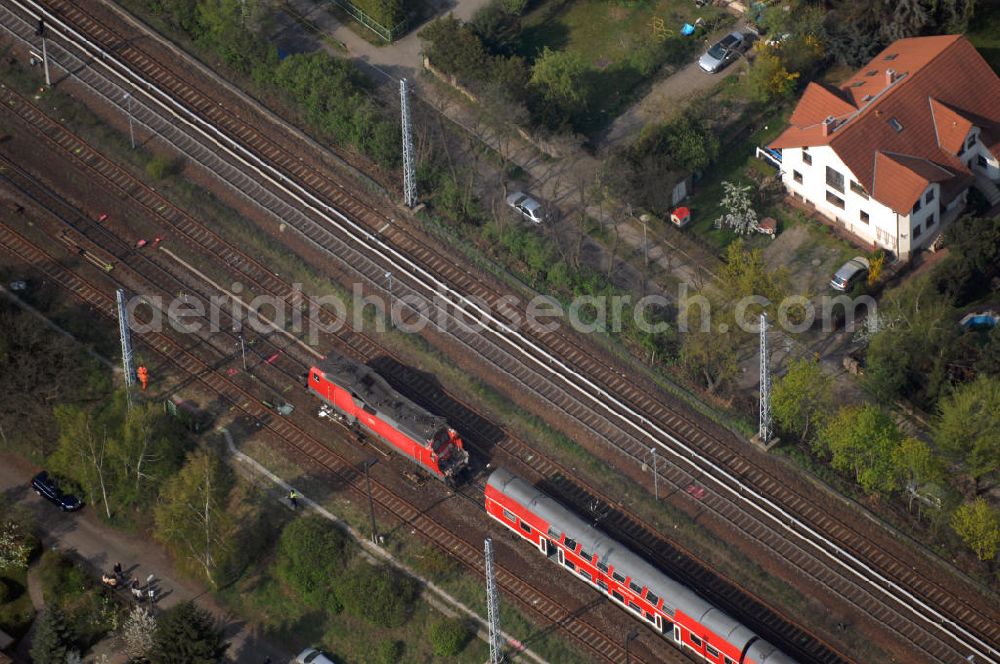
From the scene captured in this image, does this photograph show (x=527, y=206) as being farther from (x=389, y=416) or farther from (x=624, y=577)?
(x=624, y=577)

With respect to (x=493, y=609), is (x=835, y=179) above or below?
above

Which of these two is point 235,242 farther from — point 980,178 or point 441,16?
point 980,178

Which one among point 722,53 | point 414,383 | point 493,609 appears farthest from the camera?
point 722,53

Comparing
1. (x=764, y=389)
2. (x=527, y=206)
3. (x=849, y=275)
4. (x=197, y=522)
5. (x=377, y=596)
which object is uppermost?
(x=527, y=206)

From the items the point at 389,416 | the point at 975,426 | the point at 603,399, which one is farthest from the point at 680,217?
the point at 975,426

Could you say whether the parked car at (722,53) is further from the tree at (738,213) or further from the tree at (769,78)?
the tree at (738,213)

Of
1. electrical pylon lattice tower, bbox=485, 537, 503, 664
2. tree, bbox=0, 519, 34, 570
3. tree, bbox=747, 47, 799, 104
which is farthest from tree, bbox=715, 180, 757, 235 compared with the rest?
tree, bbox=0, 519, 34, 570

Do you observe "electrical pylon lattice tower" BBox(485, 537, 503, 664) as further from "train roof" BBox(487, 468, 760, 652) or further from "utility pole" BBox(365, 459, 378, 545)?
"utility pole" BBox(365, 459, 378, 545)
